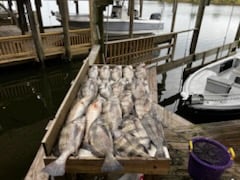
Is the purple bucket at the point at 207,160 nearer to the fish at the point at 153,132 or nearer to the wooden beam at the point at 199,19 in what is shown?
the fish at the point at 153,132

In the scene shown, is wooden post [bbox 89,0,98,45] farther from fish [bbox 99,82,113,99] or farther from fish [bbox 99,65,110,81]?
fish [bbox 99,82,113,99]

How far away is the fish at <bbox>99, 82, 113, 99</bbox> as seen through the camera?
2.34m

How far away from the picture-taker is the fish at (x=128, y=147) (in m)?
1.50

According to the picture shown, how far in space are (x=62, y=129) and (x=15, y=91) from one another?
5851 mm

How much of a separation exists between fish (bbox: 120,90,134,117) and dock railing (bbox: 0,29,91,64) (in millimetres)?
5974

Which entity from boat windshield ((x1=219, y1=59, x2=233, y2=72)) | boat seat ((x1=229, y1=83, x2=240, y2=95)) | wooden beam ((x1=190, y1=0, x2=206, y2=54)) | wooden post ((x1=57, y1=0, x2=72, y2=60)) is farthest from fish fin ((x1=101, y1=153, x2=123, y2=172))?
wooden beam ((x1=190, y1=0, x2=206, y2=54))

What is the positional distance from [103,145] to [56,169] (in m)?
0.38

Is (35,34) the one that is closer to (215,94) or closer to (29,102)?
(29,102)

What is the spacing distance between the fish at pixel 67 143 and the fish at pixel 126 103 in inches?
17.8

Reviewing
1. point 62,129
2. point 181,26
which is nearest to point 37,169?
point 62,129

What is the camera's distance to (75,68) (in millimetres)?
8227

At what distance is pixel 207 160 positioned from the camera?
1.89 meters

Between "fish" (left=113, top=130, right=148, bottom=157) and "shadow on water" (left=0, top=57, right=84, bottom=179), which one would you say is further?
"shadow on water" (left=0, top=57, right=84, bottom=179)

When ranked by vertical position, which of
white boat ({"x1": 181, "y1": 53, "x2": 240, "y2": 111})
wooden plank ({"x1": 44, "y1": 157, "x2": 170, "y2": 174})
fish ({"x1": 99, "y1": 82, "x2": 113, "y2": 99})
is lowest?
white boat ({"x1": 181, "y1": 53, "x2": 240, "y2": 111})
